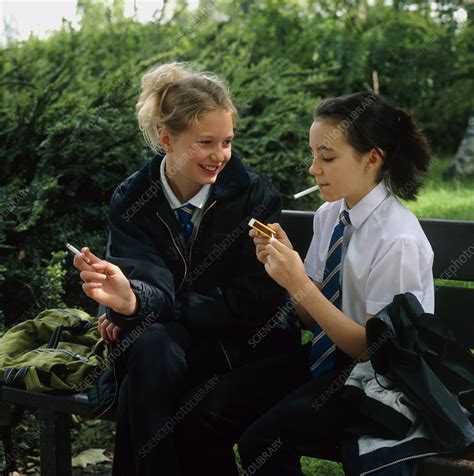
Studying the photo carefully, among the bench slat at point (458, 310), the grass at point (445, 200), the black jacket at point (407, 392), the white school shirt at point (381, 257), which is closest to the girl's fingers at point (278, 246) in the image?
the white school shirt at point (381, 257)

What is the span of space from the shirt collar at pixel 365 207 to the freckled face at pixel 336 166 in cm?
3

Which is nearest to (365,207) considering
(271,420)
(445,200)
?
(271,420)

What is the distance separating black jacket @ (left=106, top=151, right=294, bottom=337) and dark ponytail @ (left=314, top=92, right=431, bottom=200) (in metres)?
0.41

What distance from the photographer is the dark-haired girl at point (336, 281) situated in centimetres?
271

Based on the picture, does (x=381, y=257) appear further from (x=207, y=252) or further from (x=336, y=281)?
(x=207, y=252)

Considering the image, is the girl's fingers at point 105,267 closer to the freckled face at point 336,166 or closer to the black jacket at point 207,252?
the black jacket at point 207,252

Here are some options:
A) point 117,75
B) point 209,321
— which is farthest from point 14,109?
point 209,321

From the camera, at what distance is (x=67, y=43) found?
6.79 m

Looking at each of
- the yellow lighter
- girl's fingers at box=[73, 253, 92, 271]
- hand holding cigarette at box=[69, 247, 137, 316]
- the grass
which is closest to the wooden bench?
hand holding cigarette at box=[69, 247, 137, 316]

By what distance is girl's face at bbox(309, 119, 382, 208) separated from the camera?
288 centimetres

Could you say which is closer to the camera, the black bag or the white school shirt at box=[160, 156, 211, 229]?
the black bag

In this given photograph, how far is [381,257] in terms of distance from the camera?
9.02 ft

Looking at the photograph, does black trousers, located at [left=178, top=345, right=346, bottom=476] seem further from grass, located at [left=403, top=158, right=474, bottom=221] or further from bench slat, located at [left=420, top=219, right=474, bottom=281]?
grass, located at [left=403, top=158, right=474, bottom=221]

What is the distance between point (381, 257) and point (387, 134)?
412mm
